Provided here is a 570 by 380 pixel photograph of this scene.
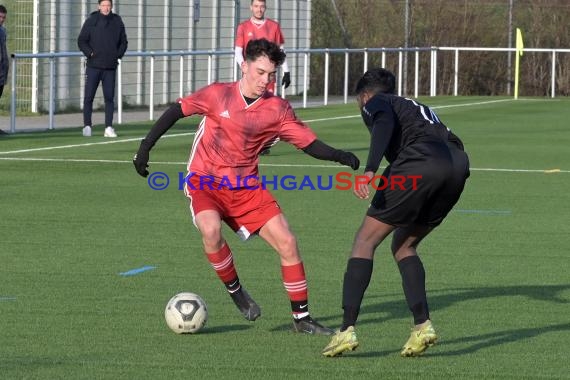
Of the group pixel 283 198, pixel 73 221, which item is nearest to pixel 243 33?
pixel 283 198

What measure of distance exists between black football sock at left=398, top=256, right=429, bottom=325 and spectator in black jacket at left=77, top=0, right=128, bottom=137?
555 inches

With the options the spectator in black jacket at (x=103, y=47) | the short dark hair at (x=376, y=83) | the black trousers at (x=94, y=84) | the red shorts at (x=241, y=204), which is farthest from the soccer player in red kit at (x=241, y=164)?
the black trousers at (x=94, y=84)

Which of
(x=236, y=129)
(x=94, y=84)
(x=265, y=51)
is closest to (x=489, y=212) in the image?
(x=236, y=129)

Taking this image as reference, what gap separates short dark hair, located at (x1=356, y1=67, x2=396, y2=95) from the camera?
7.62 m

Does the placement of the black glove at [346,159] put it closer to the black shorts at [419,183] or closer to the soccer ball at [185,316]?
the black shorts at [419,183]

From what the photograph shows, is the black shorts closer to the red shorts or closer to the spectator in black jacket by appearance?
the red shorts

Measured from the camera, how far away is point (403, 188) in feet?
24.4

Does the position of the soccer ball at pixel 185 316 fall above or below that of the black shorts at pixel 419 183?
below

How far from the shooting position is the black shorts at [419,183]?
7.44 meters

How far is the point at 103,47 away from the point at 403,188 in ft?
47.7

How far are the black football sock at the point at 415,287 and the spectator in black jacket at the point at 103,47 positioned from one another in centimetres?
1409

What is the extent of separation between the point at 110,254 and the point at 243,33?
7.67 m

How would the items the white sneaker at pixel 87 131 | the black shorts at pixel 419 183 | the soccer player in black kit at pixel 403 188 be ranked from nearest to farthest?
the soccer player in black kit at pixel 403 188 → the black shorts at pixel 419 183 → the white sneaker at pixel 87 131

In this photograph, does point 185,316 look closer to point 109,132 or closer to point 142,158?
point 142,158
